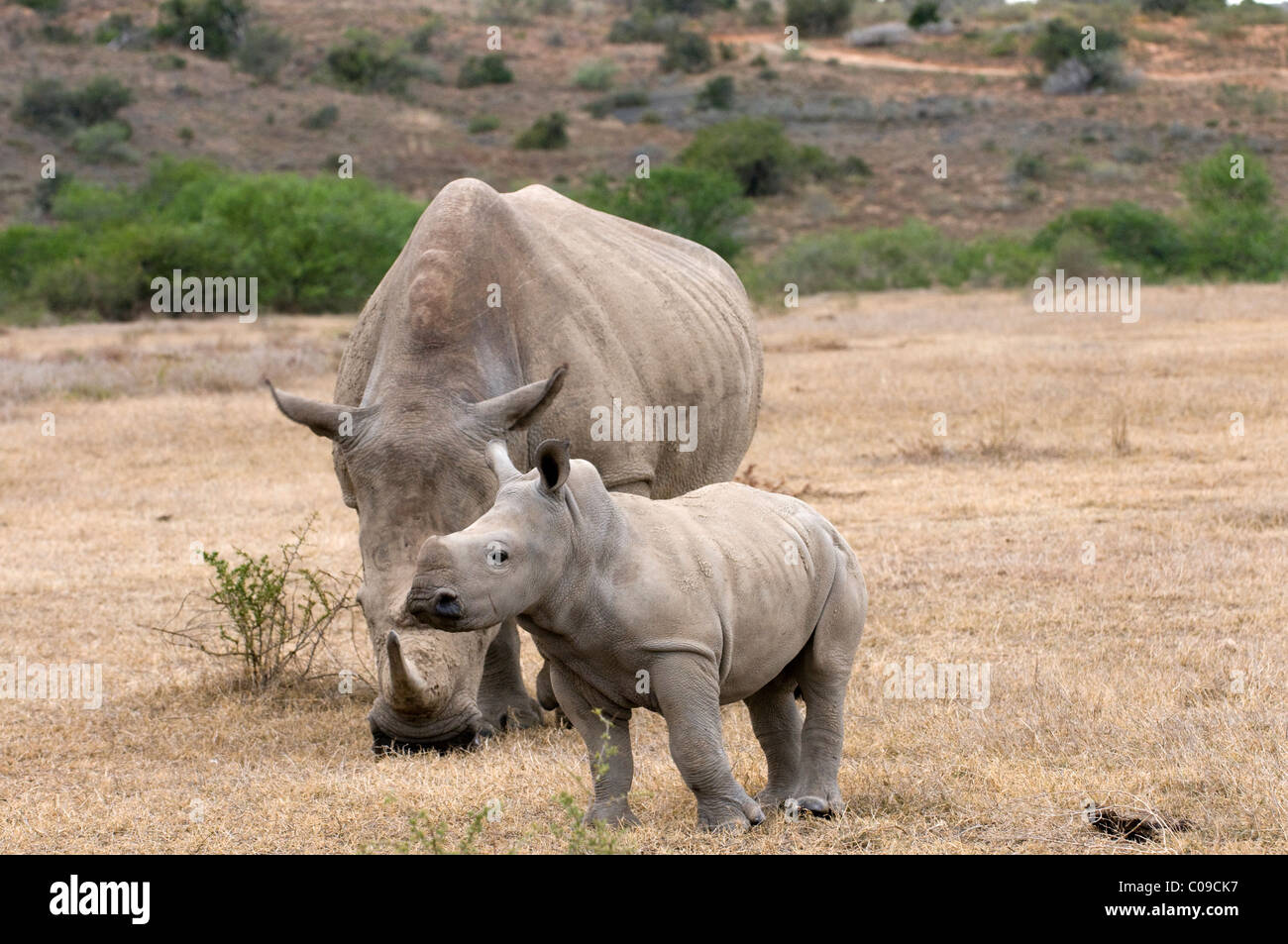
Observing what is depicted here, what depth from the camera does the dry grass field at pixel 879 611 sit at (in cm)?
533

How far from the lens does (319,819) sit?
5.49 metres

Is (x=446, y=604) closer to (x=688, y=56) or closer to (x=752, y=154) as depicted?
(x=752, y=154)

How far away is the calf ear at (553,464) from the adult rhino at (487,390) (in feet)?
3.92

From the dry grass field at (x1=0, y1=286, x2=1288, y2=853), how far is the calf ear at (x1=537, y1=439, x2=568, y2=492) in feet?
3.52

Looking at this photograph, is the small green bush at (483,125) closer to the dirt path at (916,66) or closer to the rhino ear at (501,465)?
the dirt path at (916,66)

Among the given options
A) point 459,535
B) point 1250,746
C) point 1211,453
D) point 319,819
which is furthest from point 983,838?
point 1211,453

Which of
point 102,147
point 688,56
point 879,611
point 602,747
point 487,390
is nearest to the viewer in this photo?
point 602,747

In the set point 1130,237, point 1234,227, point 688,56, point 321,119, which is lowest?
point 1130,237

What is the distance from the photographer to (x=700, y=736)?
4770 millimetres

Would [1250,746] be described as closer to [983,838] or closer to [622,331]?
[983,838]

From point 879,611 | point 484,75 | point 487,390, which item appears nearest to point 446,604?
point 487,390

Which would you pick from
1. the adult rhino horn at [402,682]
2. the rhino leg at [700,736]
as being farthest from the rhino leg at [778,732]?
the adult rhino horn at [402,682]

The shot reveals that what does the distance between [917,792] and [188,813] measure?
8.47ft

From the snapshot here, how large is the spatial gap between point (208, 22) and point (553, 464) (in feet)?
226
